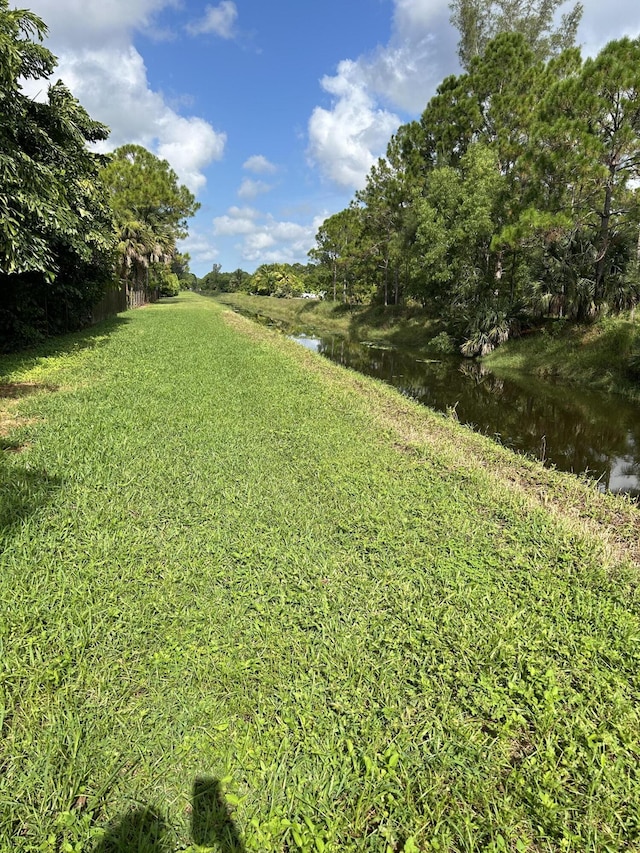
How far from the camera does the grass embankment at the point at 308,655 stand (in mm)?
1846

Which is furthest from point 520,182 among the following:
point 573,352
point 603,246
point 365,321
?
point 365,321

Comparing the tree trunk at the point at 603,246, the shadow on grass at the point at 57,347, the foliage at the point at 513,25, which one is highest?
the foliage at the point at 513,25

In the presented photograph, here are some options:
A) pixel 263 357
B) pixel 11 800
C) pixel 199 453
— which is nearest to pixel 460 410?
pixel 263 357

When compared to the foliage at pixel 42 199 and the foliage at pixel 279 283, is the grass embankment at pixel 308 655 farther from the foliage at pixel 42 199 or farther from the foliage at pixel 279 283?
the foliage at pixel 279 283

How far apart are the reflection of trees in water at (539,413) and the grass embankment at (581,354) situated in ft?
2.55

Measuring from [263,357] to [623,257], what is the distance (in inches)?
554

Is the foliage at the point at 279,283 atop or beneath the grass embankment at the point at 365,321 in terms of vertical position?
atop

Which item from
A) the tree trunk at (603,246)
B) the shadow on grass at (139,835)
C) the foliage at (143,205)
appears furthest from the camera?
the foliage at (143,205)

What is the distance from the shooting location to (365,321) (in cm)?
3241

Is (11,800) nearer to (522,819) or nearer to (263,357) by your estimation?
(522,819)

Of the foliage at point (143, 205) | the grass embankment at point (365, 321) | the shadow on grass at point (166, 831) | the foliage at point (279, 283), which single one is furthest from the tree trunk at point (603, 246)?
the foliage at point (279, 283)

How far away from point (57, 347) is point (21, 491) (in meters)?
9.32

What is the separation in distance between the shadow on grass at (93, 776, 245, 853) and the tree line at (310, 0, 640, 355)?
17133 mm

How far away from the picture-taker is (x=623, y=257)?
15.5 meters
